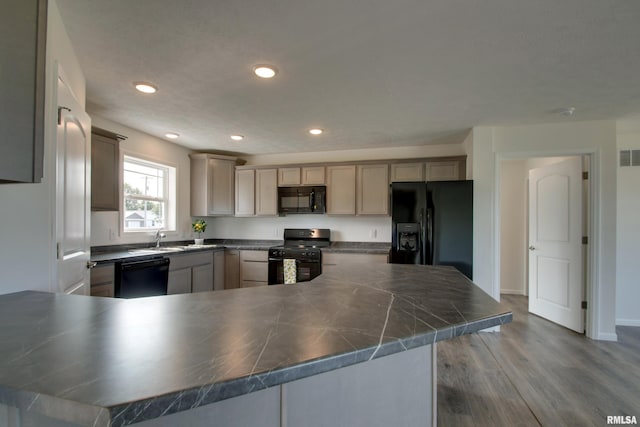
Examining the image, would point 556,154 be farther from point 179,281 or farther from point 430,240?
point 179,281

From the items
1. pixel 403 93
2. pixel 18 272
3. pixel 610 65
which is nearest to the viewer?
pixel 18 272

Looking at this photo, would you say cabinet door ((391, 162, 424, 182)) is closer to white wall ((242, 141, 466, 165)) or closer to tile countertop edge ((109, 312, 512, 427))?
white wall ((242, 141, 466, 165))

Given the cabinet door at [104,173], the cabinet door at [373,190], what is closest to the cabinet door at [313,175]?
the cabinet door at [373,190]

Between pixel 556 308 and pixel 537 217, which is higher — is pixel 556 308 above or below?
below

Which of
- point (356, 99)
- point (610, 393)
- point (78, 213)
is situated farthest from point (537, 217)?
point (78, 213)

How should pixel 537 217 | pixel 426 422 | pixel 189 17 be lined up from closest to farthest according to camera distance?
pixel 426 422, pixel 189 17, pixel 537 217

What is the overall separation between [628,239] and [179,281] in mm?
5507

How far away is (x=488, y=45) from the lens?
187cm

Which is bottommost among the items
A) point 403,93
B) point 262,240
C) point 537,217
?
point 262,240

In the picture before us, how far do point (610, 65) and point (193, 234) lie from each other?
504cm

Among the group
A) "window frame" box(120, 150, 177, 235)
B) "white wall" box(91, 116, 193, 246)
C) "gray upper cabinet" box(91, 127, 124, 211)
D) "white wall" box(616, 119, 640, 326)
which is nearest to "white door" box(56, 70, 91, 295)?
"gray upper cabinet" box(91, 127, 124, 211)

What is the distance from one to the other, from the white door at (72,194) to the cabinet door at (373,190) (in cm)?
317

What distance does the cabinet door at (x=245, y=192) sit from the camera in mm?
4781

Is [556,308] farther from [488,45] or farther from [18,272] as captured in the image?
[18,272]
